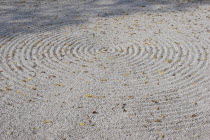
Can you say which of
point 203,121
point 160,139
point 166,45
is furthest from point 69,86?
point 166,45

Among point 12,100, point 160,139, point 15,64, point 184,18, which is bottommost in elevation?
point 160,139

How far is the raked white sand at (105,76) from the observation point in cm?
425

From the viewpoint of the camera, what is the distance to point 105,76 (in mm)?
5672

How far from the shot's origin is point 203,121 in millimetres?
4320

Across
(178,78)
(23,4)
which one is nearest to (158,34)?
(178,78)

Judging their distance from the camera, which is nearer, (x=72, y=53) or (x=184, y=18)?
(x=72, y=53)

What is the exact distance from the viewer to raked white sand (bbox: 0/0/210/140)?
167 inches

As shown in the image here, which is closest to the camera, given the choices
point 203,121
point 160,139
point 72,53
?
point 160,139

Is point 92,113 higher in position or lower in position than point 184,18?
lower

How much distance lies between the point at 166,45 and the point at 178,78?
5.62 ft

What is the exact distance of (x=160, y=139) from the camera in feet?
13.1

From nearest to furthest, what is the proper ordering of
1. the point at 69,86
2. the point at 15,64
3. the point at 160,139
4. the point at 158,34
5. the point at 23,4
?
the point at 160,139, the point at 69,86, the point at 15,64, the point at 158,34, the point at 23,4

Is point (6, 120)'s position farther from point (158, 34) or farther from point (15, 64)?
point (158, 34)

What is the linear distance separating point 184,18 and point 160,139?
6070mm
